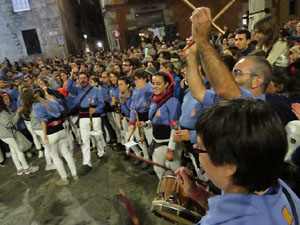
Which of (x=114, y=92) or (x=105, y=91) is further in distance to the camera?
(x=105, y=91)

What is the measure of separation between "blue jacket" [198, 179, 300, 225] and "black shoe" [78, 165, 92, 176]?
14.7 feet

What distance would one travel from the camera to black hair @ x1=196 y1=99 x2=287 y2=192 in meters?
0.83

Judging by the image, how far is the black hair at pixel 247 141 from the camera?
0.83 m

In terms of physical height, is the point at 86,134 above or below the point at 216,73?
below

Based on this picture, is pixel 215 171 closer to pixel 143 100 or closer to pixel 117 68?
pixel 143 100

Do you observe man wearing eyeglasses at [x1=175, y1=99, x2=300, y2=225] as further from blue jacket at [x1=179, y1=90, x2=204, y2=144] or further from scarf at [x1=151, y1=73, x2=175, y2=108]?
scarf at [x1=151, y1=73, x2=175, y2=108]

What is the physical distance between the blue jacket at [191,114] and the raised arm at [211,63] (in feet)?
3.26

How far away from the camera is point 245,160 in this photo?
0.84 metres

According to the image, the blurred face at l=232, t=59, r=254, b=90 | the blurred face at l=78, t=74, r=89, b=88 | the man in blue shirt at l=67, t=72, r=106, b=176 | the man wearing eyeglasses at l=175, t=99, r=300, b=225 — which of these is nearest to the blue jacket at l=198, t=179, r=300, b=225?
the man wearing eyeglasses at l=175, t=99, r=300, b=225

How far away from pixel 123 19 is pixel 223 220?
2044cm

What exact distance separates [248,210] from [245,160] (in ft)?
0.64

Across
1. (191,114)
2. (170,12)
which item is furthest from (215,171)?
(170,12)

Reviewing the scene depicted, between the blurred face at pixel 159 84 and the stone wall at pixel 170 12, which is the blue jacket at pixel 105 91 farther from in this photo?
the stone wall at pixel 170 12

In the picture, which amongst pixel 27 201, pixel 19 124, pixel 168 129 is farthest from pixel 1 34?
pixel 168 129
